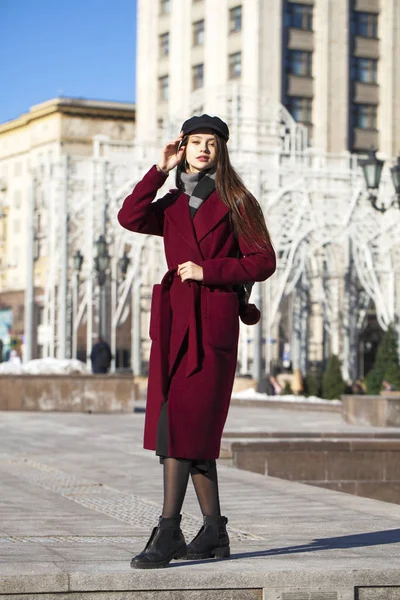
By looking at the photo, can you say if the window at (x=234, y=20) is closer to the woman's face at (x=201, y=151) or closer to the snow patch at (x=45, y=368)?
Answer: the snow patch at (x=45, y=368)

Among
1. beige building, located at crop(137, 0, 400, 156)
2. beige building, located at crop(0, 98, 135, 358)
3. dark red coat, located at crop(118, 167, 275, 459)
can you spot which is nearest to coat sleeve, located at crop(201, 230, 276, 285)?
dark red coat, located at crop(118, 167, 275, 459)

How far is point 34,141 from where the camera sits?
3880 inches

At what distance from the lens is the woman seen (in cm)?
626

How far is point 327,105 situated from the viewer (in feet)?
246

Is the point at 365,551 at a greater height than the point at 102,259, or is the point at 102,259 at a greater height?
the point at 102,259

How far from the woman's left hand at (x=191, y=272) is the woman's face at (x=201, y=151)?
1.69 feet

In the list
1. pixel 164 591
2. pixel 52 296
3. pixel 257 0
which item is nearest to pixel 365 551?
pixel 164 591

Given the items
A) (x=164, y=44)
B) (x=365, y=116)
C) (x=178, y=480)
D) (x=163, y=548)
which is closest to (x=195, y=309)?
(x=178, y=480)

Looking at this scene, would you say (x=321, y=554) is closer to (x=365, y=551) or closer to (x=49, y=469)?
(x=365, y=551)

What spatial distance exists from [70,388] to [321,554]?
797 inches

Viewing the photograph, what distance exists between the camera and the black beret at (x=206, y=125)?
21.7 feet

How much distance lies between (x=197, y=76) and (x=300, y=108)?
598cm

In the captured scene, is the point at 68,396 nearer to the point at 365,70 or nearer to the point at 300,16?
the point at 300,16

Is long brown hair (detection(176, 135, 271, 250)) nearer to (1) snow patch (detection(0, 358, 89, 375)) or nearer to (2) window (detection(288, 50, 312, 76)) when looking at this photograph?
(1) snow patch (detection(0, 358, 89, 375))
